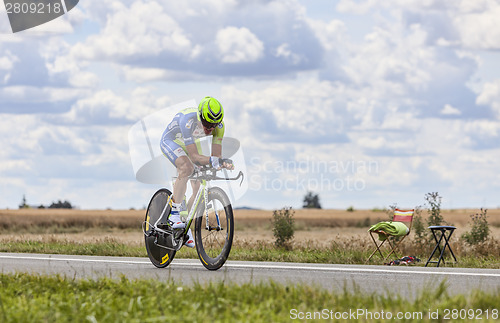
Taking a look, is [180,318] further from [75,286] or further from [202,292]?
[75,286]

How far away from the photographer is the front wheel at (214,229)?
34.8 ft

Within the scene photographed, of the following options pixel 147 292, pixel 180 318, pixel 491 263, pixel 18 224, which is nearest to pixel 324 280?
pixel 147 292

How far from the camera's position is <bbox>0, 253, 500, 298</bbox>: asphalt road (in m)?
9.32

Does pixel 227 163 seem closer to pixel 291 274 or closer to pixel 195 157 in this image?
pixel 195 157

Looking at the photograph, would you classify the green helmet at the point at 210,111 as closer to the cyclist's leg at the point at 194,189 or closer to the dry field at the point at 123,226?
the cyclist's leg at the point at 194,189

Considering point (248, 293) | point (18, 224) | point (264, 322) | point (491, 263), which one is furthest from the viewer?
point (18, 224)

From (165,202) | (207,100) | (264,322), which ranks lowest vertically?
(264,322)

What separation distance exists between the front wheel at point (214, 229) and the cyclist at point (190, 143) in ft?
1.08

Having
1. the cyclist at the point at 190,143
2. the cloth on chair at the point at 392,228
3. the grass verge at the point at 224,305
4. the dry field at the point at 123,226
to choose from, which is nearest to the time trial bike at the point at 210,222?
the cyclist at the point at 190,143

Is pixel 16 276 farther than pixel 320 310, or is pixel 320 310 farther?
pixel 16 276

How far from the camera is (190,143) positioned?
10547mm

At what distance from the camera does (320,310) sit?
720cm

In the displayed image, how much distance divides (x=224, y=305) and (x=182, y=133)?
153 inches

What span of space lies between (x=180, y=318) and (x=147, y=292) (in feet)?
4.56
